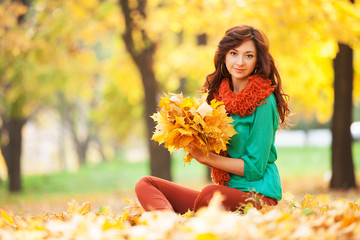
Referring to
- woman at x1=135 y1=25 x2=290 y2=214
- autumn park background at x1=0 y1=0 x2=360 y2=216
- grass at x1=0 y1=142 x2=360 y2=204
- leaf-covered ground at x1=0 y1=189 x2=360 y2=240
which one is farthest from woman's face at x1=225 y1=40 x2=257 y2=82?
grass at x1=0 y1=142 x2=360 y2=204

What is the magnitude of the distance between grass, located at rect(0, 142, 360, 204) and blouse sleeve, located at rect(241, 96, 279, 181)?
A: 32.0 ft

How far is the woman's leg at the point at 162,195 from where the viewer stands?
10.0 ft

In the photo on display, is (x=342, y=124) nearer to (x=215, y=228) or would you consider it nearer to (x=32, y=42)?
(x=32, y=42)

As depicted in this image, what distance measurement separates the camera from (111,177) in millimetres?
Answer: 17672

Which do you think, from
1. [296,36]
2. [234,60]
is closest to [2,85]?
[296,36]

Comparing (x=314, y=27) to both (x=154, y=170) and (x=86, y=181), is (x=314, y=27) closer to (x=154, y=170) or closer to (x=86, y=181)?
(x=154, y=170)

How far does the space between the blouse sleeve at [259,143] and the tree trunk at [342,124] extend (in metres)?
6.48

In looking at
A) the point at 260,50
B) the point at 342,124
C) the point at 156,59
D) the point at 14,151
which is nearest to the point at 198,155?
the point at 260,50

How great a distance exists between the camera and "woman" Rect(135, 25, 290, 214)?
9.75ft

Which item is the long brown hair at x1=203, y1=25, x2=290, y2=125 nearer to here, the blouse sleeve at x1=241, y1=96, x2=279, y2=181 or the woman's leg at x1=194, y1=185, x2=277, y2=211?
the blouse sleeve at x1=241, y1=96, x2=279, y2=181

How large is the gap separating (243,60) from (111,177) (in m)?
15.0

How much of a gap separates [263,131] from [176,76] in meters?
10.5

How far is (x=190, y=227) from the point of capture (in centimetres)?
202

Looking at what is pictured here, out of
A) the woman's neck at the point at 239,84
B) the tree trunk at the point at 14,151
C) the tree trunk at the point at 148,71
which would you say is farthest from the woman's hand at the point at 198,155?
the tree trunk at the point at 14,151
